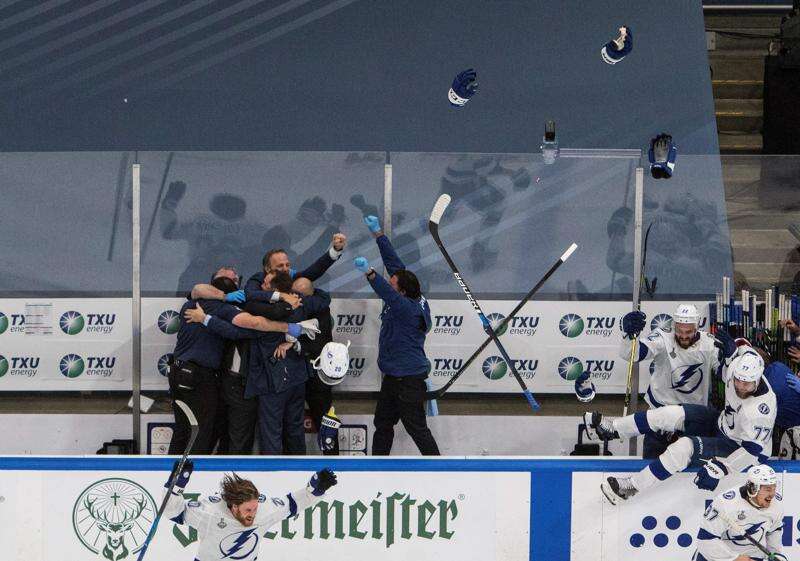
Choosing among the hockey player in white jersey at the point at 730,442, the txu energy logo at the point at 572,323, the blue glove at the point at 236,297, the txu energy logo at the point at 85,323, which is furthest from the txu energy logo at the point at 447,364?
the txu energy logo at the point at 85,323

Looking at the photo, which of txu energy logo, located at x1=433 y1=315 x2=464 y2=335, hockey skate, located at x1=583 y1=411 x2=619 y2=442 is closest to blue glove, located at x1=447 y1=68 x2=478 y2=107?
txu energy logo, located at x1=433 y1=315 x2=464 y2=335

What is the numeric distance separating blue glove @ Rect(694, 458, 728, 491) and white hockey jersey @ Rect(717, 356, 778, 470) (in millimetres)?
127

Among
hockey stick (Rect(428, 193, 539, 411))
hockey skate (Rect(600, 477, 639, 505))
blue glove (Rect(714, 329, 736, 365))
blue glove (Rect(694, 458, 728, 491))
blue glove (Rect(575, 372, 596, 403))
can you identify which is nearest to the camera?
blue glove (Rect(694, 458, 728, 491))

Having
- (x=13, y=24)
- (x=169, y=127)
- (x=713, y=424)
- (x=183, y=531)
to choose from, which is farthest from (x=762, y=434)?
(x=13, y=24)

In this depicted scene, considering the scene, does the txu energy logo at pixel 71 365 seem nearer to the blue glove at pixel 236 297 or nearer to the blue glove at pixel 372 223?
the blue glove at pixel 236 297

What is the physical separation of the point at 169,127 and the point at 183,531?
16.1 feet

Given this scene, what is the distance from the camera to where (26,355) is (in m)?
7.32

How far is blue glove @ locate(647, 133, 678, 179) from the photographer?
6.90 metres

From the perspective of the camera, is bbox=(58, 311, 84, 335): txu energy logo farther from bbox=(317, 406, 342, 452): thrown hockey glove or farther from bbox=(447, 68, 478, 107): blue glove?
bbox=(447, 68, 478, 107): blue glove

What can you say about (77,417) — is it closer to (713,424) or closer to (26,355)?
(26,355)

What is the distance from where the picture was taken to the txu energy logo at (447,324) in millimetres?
7352

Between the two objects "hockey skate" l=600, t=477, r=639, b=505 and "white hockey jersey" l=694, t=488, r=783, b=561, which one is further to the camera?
"hockey skate" l=600, t=477, r=639, b=505

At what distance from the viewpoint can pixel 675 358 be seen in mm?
6656

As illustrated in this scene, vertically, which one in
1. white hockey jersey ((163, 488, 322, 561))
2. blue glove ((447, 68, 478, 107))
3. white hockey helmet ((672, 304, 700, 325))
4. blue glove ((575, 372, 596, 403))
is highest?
blue glove ((447, 68, 478, 107))
